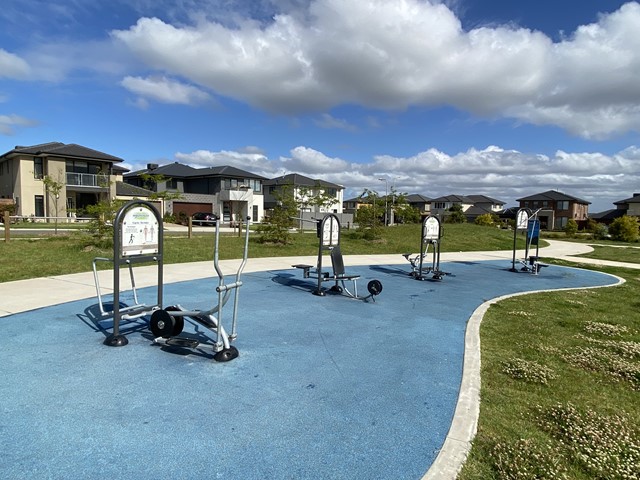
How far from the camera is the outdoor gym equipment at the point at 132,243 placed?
569 centimetres

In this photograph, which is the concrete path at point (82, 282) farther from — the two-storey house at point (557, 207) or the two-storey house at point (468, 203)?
the two-storey house at point (468, 203)

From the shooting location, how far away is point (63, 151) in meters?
37.0

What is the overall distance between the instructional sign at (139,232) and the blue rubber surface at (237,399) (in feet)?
4.25

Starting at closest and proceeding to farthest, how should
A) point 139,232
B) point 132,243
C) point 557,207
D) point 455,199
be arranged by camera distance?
point 132,243 < point 139,232 < point 557,207 < point 455,199

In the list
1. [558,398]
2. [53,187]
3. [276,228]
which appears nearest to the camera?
[558,398]

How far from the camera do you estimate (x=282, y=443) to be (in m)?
3.39

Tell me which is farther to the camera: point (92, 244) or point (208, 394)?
point (92, 244)

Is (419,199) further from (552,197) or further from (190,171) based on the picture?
(190,171)

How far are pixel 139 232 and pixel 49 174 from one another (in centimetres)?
3746

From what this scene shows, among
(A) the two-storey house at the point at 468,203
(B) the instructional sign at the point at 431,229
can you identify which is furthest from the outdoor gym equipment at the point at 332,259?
(A) the two-storey house at the point at 468,203

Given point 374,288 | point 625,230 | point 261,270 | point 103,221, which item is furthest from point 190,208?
point 625,230

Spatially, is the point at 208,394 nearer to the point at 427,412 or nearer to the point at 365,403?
the point at 365,403

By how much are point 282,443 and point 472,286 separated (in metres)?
9.67

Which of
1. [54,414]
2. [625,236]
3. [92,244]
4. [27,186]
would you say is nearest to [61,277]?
[92,244]
